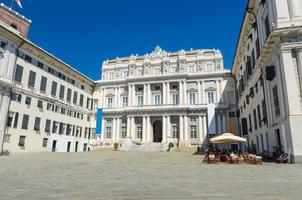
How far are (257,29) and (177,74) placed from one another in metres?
25.9

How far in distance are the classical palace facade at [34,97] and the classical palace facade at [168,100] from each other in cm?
677

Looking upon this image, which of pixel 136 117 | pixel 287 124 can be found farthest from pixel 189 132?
pixel 287 124

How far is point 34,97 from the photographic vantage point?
35.4 m

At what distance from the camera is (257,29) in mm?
22000

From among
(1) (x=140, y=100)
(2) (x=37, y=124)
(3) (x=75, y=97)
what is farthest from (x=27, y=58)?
(1) (x=140, y=100)

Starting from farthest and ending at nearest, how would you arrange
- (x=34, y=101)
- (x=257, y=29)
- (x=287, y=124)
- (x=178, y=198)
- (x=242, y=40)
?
(x=34, y=101)
(x=242, y=40)
(x=257, y=29)
(x=287, y=124)
(x=178, y=198)

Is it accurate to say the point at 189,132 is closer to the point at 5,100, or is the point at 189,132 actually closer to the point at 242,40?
the point at 242,40

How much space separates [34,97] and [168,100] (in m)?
25.2

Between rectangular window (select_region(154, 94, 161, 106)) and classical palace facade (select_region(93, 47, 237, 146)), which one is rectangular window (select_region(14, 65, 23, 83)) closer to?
classical palace facade (select_region(93, 47, 237, 146))

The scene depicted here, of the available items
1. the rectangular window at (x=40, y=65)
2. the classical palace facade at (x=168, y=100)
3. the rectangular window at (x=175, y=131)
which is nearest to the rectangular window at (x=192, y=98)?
the classical palace facade at (x=168, y=100)

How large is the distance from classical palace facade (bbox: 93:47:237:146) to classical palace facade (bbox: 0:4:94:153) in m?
6.77

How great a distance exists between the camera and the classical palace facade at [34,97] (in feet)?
101

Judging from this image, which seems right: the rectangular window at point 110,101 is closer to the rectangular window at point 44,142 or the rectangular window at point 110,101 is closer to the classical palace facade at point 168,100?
the classical palace facade at point 168,100

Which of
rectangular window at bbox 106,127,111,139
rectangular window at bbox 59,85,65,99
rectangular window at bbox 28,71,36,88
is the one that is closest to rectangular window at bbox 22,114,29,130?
rectangular window at bbox 28,71,36,88
